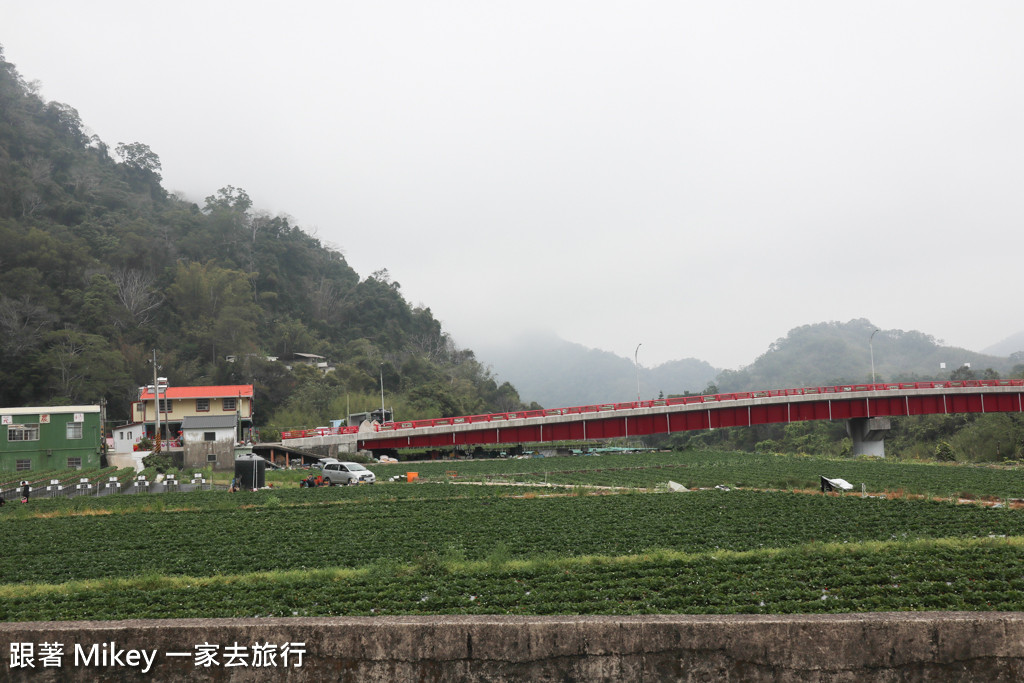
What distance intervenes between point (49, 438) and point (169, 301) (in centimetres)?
5687

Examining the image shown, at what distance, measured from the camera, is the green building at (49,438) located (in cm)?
4525

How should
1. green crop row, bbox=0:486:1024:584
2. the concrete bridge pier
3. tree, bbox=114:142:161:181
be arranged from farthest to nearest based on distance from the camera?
tree, bbox=114:142:161:181 < the concrete bridge pier < green crop row, bbox=0:486:1024:584

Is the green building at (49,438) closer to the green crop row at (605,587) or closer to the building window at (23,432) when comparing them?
the building window at (23,432)

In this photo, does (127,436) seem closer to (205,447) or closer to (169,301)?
(205,447)

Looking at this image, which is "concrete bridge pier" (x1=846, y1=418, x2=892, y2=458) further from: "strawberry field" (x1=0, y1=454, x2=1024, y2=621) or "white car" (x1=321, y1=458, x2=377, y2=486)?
"white car" (x1=321, y1=458, x2=377, y2=486)

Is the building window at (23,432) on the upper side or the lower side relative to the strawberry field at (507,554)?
upper

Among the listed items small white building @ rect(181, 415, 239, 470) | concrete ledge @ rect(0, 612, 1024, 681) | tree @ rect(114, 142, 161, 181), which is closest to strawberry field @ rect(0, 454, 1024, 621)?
concrete ledge @ rect(0, 612, 1024, 681)

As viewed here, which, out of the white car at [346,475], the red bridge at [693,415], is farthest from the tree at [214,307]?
the white car at [346,475]

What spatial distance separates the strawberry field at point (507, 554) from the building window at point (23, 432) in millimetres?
22469

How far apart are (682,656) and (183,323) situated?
10254cm

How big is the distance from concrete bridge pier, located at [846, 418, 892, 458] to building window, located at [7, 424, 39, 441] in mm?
71603

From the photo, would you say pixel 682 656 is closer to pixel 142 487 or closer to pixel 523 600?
pixel 523 600

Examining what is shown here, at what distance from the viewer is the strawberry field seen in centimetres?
1128

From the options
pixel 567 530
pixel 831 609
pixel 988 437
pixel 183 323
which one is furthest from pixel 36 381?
pixel 988 437
